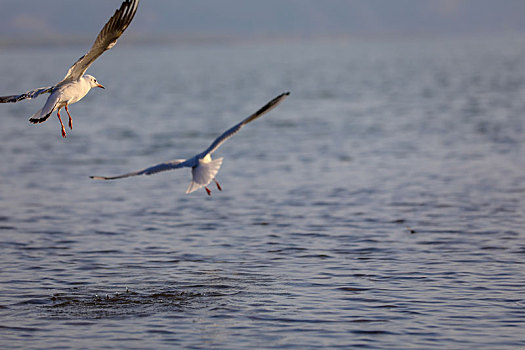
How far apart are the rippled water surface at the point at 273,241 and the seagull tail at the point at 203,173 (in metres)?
1.64

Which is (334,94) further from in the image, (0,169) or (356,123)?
(0,169)

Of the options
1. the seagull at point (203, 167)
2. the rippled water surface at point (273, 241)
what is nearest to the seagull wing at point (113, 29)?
the seagull at point (203, 167)

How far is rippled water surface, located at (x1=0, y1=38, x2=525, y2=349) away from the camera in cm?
1098

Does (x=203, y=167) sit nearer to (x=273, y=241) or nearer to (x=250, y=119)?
(x=250, y=119)

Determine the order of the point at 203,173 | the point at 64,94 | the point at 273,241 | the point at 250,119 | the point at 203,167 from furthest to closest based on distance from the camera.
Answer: the point at 273,241 < the point at 64,94 < the point at 203,167 < the point at 203,173 < the point at 250,119

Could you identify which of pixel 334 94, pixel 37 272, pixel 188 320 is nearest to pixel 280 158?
pixel 37 272

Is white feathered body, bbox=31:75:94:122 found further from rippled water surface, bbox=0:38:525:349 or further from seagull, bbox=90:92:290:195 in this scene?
rippled water surface, bbox=0:38:525:349

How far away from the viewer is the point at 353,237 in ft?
51.5

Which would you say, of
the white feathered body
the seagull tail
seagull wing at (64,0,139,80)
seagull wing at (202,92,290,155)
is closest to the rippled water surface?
the seagull tail

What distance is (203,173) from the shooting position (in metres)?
11.6

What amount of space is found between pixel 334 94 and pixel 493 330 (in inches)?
1724

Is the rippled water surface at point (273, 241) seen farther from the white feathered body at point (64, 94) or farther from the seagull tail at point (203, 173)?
the white feathered body at point (64, 94)

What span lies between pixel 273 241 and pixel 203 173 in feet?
14.0

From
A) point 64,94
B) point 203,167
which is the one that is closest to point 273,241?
point 203,167
